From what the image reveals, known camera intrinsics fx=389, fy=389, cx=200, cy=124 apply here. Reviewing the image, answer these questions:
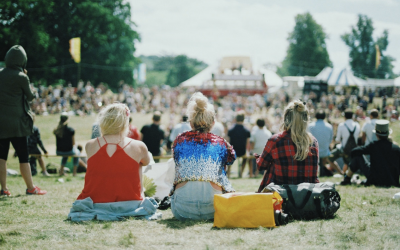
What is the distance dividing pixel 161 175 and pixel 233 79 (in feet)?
115

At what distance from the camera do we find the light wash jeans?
4.36 metres

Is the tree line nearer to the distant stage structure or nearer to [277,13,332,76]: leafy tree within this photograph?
[277,13,332,76]: leafy tree

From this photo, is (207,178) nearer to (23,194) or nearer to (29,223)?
A: (29,223)

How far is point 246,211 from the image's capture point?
394 centimetres

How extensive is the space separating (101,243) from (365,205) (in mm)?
3576

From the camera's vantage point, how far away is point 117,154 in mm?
4242

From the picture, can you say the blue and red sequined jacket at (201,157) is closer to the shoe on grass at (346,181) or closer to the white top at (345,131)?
the shoe on grass at (346,181)

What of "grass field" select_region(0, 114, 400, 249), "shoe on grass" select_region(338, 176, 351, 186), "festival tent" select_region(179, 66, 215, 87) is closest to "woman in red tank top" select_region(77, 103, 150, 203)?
"grass field" select_region(0, 114, 400, 249)

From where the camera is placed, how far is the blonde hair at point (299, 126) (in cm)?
461

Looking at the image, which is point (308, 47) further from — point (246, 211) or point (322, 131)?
point (246, 211)

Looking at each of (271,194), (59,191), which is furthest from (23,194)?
(271,194)

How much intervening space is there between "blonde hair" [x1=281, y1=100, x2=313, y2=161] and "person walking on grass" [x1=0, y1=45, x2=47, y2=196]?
3.68 meters

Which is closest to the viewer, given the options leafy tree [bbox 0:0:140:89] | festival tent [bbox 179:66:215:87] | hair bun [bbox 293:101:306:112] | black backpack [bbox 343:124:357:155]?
hair bun [bbox 293:101:306:112]

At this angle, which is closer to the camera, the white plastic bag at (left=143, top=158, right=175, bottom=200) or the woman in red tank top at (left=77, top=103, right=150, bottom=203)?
the woman in red tank top at (left=77, top=103, right=150, bottom=203)
